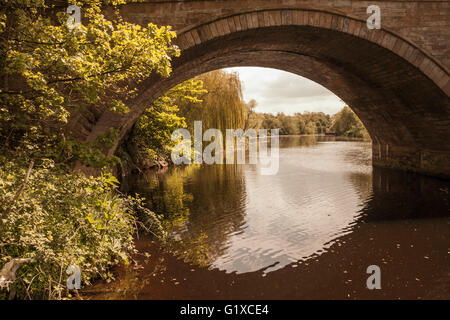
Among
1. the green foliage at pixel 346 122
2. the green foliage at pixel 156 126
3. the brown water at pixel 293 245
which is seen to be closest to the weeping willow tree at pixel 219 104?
the green foliage at pixel 156 126

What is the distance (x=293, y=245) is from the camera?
523 centimetres

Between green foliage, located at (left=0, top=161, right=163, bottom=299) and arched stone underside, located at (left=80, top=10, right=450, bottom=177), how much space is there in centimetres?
287

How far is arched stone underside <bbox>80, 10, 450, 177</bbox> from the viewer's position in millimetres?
7277

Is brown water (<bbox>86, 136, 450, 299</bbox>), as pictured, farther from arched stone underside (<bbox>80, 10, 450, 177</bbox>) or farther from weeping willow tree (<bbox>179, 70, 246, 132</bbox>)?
weeping willow tree (<bbox>179, 70, 246, 132</bbox>)

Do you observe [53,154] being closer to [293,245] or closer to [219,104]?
[293,245]

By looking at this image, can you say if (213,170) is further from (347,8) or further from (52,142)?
(52,142)

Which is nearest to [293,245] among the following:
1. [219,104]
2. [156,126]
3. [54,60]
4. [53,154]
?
[53,154]

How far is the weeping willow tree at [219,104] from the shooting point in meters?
17.7

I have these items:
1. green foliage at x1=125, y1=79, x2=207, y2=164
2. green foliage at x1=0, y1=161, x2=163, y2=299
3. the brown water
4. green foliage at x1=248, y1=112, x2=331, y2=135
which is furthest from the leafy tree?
green foliage at x1=248, y1=112, x2=331, y2=135

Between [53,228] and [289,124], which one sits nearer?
[53,228]

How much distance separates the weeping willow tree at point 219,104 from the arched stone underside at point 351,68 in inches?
198

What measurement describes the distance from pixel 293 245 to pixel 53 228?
356 cm

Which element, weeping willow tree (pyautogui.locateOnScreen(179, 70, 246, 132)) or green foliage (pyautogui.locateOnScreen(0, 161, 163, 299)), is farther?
weeping willow tree (pyautogui.locateOnScreen(179, 70, 246, 132))

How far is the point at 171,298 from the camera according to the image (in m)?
3.65
